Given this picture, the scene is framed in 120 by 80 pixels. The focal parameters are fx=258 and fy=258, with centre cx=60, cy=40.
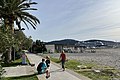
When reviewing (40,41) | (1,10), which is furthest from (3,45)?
(40,41)

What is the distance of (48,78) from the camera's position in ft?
49.3

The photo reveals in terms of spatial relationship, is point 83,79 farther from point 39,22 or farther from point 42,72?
point 39,22

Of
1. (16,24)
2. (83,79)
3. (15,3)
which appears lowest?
(83,79)

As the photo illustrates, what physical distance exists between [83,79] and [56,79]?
154 centimetres

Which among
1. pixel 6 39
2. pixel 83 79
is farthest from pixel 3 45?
pixel 83 79

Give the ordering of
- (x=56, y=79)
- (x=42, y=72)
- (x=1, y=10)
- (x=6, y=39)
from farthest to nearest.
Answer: (x=1, y=10)
(x=42, y=72)
(x=56, y=79)
(x=6, y=39)

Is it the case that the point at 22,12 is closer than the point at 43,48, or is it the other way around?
the point at 22,12

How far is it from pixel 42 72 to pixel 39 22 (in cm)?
1343

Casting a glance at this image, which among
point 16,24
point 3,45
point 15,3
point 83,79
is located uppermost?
point 15,3

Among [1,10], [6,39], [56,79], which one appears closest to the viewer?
[6,39]

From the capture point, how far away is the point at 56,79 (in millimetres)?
14578

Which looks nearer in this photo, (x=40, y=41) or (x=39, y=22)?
(x=39, y=22)

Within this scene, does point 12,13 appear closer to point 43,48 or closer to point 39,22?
point 39,22

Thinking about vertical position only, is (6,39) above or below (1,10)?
below
